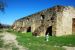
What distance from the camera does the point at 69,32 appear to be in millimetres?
24203

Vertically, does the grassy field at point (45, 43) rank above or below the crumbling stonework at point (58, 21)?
below

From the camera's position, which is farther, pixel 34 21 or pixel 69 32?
pixel 34 21

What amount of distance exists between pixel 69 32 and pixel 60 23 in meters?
1.73

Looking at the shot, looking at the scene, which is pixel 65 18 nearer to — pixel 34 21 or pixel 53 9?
pixel 53 9

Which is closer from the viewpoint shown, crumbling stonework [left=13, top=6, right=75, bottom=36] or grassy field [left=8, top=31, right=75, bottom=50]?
grassy field [left=8, top=31, right=75, bottom=50]

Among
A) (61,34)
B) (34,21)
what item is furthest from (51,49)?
(34,21)

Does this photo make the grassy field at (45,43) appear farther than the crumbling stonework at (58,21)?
No

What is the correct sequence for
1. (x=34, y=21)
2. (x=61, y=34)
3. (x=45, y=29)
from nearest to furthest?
(x=61, y=34) < (x=45, y=29) < (x=34, y=21)

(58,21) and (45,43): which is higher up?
(58,21)

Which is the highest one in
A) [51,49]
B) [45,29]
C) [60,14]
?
[60,14]

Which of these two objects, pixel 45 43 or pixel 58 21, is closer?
pixel 45 43

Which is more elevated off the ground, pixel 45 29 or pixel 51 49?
pixel 45 29

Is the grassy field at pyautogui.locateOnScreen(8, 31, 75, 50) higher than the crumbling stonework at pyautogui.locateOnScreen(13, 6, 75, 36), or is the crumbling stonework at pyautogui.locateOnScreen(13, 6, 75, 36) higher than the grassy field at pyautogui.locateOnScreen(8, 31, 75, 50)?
the crumbling stonework at pyautogui.locateOnScreen(13, 6, 75, 36)

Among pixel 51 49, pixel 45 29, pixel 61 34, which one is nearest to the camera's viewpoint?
pixel 51 49
